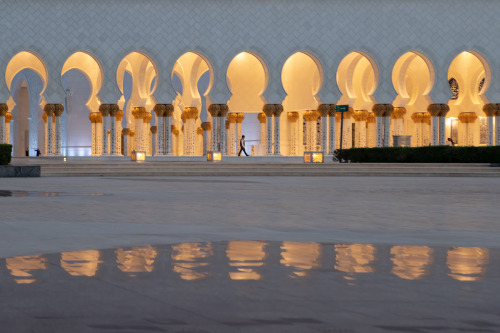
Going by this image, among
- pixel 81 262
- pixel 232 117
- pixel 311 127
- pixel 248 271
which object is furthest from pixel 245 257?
pixel 232 117

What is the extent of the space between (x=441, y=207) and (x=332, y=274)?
5.51 meters

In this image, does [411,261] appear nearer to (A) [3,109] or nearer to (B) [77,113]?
(A) [3,109]

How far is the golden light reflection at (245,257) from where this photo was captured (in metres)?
4.03

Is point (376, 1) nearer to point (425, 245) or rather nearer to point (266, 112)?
point (266, 112)

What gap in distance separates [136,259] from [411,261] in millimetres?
1651

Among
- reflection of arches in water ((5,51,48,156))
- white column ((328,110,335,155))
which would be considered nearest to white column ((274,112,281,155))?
white column ((328,110,335,155))

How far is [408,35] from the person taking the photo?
107 ft

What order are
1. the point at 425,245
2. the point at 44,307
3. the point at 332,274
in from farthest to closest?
1. the point at 425,245
2. the point at 332,274
3. the point at 44,307

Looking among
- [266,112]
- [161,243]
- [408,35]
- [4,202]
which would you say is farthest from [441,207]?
[408,35]

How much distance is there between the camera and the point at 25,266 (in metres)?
4.31

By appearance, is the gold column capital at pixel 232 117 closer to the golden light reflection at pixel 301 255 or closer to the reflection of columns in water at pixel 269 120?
the reflection of columns in water at pixel 269 120

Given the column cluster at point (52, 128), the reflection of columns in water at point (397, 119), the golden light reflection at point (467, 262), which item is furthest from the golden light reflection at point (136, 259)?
the reflection of columns in water at point (397, 119)

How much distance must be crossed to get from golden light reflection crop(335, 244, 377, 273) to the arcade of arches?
2558 cm

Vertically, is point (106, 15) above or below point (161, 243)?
above
